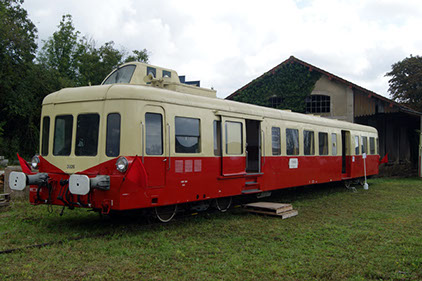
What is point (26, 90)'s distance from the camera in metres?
26.3

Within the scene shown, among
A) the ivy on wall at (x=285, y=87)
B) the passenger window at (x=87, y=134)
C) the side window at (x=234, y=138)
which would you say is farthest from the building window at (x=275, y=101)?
the passenger window at (x=87, y=134)

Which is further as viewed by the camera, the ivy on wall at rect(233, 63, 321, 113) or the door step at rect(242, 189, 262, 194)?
the ivy on wall at rect(233, 63, 321, 113)

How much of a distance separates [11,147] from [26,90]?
4.98m

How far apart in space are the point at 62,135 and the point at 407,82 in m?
41.1

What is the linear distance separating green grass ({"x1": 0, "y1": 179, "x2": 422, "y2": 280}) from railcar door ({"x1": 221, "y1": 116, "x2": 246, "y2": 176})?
47.6 inches

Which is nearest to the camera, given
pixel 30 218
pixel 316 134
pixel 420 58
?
pixel 30 218

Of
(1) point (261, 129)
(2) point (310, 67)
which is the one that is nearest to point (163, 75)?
(1) point (261, 129)

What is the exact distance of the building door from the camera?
7.55 m

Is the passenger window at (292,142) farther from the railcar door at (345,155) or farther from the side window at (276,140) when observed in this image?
the railcar door at (345,155)

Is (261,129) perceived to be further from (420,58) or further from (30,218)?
(420,58)

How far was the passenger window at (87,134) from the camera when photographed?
7.66m

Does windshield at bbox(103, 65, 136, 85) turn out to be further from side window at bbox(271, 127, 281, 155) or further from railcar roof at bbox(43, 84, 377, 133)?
side window at bbox(271, 127, 281, 155)

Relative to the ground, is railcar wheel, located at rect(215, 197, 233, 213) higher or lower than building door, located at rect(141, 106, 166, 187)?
lower

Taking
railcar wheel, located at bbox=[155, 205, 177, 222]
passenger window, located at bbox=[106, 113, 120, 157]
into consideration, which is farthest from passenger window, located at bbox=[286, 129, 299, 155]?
passenger window, located at bbox=[106, 113, 120, 157]
